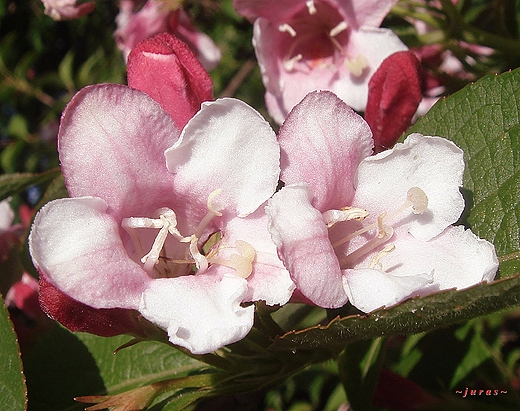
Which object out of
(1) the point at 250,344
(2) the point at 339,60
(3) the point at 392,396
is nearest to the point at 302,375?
(3) the point at 392,396

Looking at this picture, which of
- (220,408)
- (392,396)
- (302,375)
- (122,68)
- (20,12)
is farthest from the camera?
(20,12)

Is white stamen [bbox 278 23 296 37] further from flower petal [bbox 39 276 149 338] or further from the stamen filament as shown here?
flower petal [bbox 39 276 149 338]

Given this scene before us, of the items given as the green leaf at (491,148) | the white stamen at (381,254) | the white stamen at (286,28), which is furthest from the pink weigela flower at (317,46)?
the white stamen at (381,254)

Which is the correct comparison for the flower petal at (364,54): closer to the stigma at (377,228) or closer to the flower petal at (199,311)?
the stigma at (377,228)

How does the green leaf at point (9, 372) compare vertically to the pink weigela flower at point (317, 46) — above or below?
below

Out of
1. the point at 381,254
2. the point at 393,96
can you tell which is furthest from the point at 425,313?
the point at 393,96

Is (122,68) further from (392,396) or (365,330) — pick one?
(365,330)
